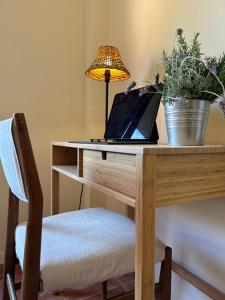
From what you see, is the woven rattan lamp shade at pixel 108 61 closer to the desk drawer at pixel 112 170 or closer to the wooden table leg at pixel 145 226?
the desk drawer at pixel 112 170

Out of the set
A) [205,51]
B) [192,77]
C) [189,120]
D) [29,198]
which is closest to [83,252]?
[29,198]

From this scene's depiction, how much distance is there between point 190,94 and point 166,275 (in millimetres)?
633

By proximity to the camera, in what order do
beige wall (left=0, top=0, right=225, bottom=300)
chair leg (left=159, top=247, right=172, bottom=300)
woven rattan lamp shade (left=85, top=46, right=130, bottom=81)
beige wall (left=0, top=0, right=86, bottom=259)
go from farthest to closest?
beige wall (left=0, top=0, right=86, bottom=259) → woven rattan lamp shade (left=85, top=46, right=130, bottom=81) → beige wall (left=0, top=0, right=225, bottom=300) → chair leg (left=159, top=247, right=172, bottom=300)

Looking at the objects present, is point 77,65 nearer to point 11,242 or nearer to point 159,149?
point 11,242

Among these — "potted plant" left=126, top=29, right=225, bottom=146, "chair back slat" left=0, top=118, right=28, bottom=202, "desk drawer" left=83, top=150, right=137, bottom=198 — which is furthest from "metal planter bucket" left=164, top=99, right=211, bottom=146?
"chair back slat" left=0, top=118, right=28, bottom=202

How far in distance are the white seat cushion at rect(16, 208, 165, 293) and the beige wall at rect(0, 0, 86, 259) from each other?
0.81 meters

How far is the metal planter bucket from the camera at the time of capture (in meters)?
0.79

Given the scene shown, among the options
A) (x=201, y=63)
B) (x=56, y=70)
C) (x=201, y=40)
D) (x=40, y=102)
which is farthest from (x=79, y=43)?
(x=201, y=63)

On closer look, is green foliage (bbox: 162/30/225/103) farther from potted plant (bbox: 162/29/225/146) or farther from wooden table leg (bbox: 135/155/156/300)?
wooden table leg (bbox: 135/155/156/300)

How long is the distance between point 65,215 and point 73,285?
41 cm

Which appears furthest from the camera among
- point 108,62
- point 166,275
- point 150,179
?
point 108,62

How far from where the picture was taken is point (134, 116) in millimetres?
1201

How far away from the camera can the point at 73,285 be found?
76 centimetres

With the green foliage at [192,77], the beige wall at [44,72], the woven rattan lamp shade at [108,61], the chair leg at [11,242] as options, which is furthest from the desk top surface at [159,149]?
the beige wall at [44,72]
